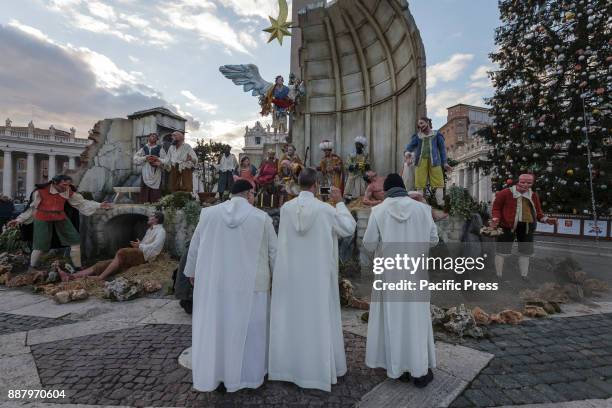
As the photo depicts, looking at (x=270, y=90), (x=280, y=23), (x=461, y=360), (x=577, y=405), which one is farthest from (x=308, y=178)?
(x=280, y=23)

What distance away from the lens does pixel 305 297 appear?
8.92 ft

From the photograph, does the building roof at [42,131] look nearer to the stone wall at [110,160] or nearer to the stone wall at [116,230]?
the stone wall at [110,160]

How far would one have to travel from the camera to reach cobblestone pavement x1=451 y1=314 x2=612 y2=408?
2.56 m

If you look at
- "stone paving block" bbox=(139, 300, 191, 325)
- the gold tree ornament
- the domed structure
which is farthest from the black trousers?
the gold tree ornament

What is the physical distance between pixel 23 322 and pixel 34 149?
6297 centimetres

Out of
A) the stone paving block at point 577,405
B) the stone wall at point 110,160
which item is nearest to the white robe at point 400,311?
the stone paving block at point 577,405

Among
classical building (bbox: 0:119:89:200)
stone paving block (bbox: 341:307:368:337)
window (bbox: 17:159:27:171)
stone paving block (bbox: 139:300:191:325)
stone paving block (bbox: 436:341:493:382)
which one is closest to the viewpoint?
stone paving block (bbox: 436:341:493:382)

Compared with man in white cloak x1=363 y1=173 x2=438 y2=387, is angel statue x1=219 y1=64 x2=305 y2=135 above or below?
above

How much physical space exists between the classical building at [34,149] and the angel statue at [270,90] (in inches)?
1922

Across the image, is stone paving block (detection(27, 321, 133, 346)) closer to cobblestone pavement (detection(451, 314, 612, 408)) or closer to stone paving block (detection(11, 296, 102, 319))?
stone paving block (detection(11, 296, 102, 319))

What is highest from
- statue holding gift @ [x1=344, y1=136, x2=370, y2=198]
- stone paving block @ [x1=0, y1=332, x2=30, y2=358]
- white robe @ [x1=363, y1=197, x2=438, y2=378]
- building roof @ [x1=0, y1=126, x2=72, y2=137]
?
building roof @ [x1=0, y1=126, x2=72, y2=137]

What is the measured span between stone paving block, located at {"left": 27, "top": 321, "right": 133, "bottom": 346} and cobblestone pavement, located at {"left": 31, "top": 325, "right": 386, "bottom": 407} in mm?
164

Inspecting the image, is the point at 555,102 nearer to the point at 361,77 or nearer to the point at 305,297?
the point at 361,77

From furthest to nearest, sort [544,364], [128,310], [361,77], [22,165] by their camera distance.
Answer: [22,165], [361,77], [128,310], [544,364]
